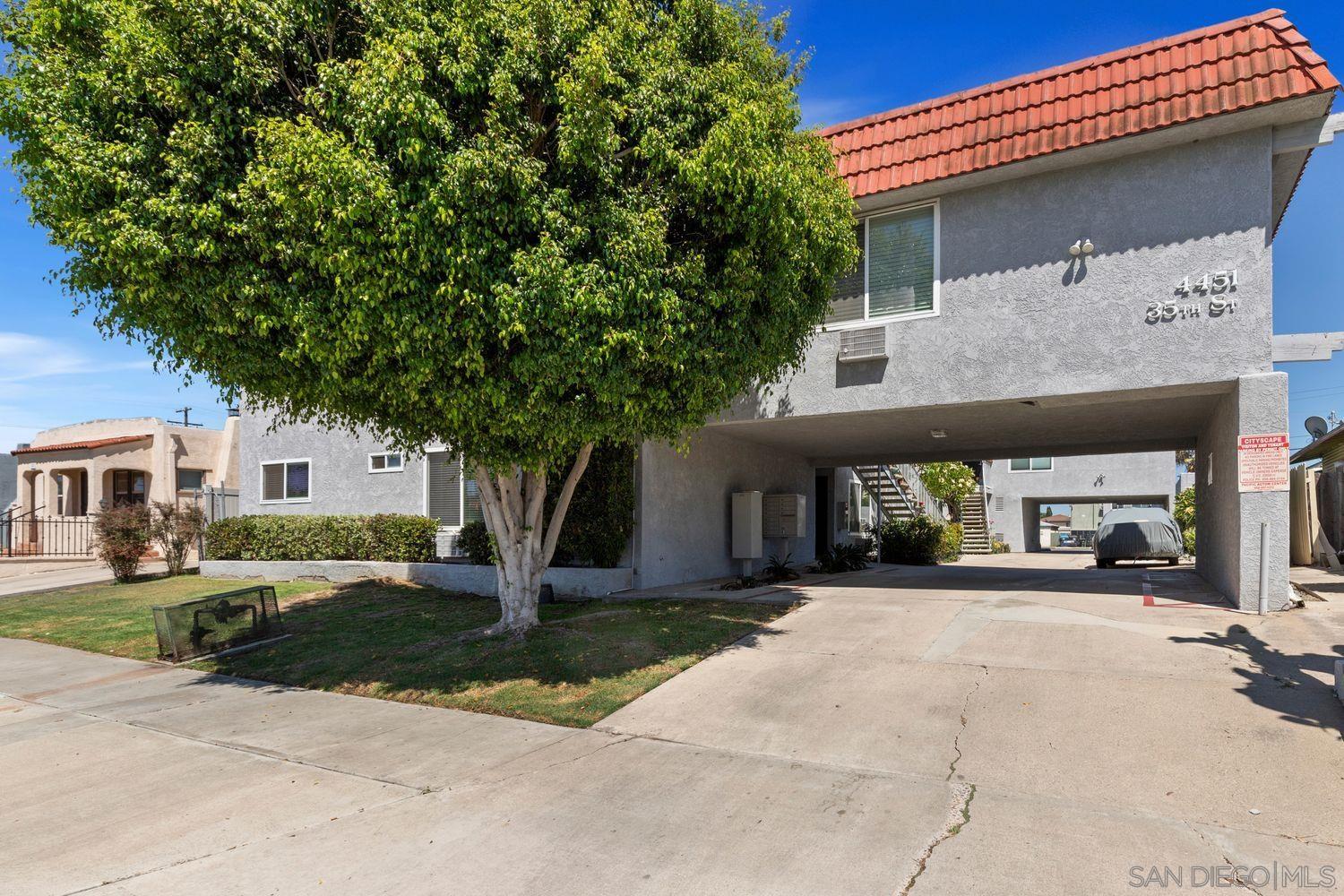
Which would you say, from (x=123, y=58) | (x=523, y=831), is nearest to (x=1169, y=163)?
(x=523, y=831)

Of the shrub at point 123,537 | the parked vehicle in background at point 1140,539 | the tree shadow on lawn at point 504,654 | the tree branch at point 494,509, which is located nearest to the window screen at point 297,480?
the shrub at point 123,537

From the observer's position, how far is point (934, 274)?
10328mm

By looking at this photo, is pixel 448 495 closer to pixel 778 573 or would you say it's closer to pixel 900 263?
pixel 778 573

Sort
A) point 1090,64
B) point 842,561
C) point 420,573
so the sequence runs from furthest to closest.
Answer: point 842,561 → point 420,573 → point 1090,64

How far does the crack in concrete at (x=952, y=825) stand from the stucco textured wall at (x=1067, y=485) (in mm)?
27748

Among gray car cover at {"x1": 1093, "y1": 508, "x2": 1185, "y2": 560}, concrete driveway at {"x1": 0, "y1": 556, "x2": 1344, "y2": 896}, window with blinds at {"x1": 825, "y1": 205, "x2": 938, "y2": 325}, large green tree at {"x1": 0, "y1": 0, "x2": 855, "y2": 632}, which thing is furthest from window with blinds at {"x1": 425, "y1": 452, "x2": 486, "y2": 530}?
gray car cover at {"x1": 1093, "y1": 508, "x2": 1185, "y2": 560}

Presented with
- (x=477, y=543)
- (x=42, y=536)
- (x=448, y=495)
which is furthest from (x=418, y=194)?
(x=42, y=536)

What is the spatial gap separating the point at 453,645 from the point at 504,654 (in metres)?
0.93

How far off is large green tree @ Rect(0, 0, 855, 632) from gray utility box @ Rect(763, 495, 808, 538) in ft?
26.7

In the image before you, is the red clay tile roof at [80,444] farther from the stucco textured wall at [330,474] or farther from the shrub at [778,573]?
the shrub at [778,573]

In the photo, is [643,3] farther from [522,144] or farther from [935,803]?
[935,803]

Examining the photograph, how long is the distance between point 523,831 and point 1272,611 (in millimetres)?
8430

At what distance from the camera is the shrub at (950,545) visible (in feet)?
74.7

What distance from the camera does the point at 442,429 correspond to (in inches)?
313
